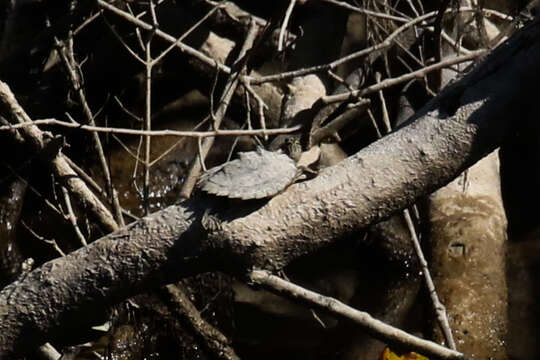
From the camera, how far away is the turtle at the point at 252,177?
67.1 inches

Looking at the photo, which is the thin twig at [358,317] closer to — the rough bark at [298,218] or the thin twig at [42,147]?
the rough bark at [298,218]

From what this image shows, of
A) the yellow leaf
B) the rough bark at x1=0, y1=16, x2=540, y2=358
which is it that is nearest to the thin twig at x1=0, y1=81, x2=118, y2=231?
the rough bark at x1=0, y1=16, x2=540, y2=358

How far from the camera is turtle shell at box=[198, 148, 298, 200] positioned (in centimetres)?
170

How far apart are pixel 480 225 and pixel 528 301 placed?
1.10 ft

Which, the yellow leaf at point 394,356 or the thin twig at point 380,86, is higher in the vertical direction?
the thin twig at point 380,86

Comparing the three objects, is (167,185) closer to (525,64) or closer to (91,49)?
(91,49)

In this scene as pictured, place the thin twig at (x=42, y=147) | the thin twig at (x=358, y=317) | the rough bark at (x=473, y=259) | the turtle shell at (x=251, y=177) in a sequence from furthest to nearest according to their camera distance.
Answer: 1. the rough bark at (x=473, y=259)
2. the thin twig at (x=42, y=147)
3. the turtle shell at (x=251, y=177)
4. the thin twig at (x=358, y=317)

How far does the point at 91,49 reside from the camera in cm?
348

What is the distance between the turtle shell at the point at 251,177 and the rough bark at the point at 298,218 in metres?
0.04

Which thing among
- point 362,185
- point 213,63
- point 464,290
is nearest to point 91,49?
point 213,63

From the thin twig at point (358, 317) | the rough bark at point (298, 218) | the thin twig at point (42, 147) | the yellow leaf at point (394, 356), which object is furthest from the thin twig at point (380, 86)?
the yellow leaf at point (394, 356)

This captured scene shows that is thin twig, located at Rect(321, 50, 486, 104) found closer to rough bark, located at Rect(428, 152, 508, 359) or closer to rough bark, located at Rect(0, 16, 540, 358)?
rough bark, located at Rect(0, 16, 540, 358)

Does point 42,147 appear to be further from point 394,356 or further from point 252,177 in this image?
point 394,356

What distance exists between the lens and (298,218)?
1.72 metres
